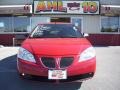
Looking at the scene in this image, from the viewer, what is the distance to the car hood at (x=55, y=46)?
25.4 ft

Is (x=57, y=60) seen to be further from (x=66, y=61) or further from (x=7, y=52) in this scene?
(x=7, y=52)

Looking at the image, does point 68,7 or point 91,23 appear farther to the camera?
point 91,23

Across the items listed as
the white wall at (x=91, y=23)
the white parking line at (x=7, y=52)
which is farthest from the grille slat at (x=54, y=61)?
the white wall at (x=91, y=23)

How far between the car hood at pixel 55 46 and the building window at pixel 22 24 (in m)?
15.3

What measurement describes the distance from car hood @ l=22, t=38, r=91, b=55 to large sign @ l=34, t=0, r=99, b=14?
46.9 ft

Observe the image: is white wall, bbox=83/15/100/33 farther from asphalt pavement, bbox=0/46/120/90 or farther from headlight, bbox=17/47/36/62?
headlight, bbox=17/47/36/62

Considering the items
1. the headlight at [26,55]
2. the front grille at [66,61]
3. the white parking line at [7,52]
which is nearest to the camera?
the front grille at [66,61]

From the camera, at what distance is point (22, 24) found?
2408 centimetres

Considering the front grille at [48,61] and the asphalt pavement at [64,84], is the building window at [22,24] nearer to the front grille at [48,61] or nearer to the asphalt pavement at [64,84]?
the asphalt pavement at [64,84]

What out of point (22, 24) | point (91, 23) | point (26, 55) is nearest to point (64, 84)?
point (26, 55)

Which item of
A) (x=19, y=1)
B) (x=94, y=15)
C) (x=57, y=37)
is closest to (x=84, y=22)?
(x=94, y=15)

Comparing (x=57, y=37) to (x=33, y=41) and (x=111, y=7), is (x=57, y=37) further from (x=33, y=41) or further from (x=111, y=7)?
(x=111, y=7)

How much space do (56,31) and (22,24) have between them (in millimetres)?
14662

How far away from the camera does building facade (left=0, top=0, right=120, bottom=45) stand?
2286 centimetres
